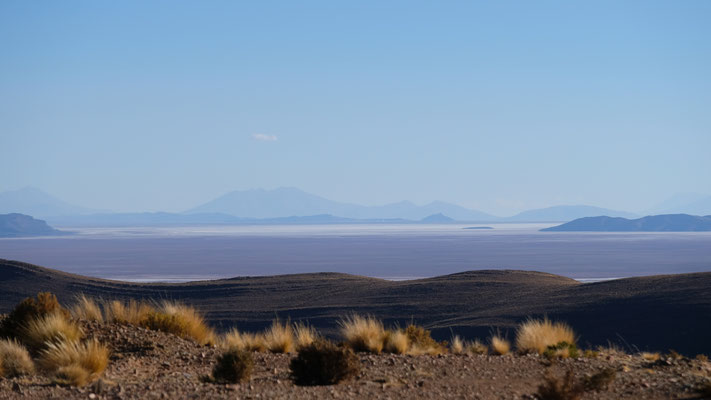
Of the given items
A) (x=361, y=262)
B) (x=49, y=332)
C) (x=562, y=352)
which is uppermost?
(x=49, y=332)

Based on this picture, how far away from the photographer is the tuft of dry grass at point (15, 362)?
37.3 feet

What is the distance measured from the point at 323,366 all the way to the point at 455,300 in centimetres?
2947

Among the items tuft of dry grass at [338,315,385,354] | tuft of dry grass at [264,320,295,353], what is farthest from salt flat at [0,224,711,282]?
tuft of dry grass at [338,315,385,354]

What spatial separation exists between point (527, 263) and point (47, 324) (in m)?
77.8

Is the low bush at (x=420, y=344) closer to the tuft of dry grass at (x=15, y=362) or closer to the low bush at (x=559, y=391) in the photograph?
the low bush at (x=559, y=391)

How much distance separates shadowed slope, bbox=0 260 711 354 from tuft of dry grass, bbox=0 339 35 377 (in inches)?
803

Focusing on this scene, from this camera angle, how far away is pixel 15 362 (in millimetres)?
11453

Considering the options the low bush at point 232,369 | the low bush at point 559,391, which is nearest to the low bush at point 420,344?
the low bush at point 232,369

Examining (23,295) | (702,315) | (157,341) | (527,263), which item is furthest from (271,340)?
(527,263)

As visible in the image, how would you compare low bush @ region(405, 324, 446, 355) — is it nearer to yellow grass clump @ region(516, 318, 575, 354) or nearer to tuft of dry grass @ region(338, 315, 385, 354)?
tuft of dry grass @ region(338, 315, 385, 354)

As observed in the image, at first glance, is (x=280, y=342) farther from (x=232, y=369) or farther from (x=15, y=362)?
(x=15, y=362)

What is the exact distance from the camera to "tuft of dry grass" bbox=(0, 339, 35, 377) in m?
11.4

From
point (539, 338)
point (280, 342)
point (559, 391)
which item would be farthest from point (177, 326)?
point (559, 391)

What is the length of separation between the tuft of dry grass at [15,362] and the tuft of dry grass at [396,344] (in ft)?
18.3
